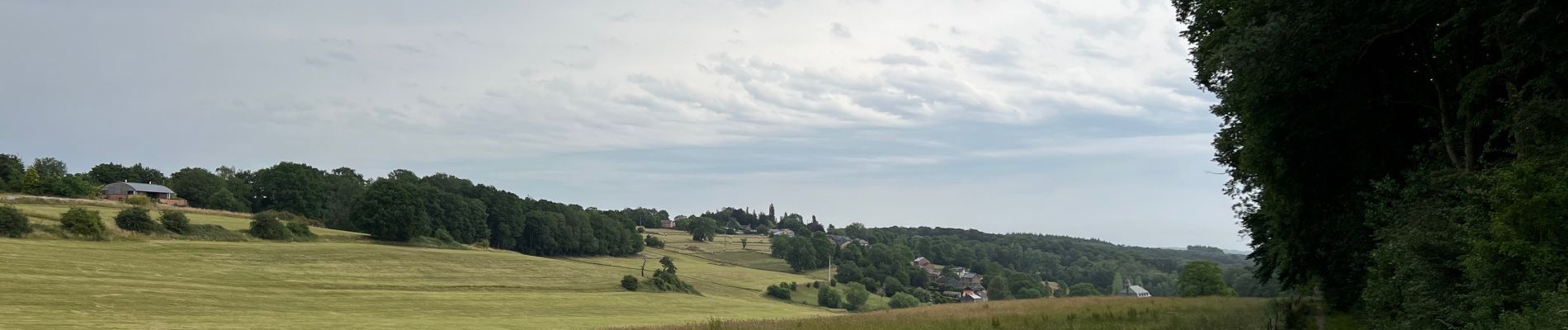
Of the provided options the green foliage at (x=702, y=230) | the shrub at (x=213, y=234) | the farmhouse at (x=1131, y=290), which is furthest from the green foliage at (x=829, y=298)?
the shrub at (x=213, y=234)

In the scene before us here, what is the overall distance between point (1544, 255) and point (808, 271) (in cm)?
14114

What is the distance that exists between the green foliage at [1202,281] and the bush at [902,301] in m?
45.8

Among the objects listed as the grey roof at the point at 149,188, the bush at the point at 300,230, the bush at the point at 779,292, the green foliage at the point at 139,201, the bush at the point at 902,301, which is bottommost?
the bush at the point at 902,301

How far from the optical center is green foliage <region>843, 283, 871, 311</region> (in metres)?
121

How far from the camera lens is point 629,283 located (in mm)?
91000

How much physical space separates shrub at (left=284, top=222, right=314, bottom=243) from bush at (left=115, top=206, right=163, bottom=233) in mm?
14445

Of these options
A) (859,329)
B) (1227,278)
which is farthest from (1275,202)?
(1227,278)

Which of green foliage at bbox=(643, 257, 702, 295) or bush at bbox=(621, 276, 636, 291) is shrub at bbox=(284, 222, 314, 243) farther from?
green foliage at bbox=(643, 257, 702, 295)

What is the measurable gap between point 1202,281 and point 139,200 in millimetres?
96426

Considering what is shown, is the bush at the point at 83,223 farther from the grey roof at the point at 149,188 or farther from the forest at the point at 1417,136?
the forest at the point at 1417,136

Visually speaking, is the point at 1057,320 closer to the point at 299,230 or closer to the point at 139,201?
the point at 299,230

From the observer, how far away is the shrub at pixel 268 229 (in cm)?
8206

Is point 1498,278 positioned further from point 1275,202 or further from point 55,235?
point 55,235

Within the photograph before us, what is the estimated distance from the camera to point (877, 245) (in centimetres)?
17288
